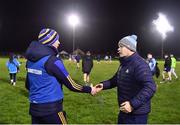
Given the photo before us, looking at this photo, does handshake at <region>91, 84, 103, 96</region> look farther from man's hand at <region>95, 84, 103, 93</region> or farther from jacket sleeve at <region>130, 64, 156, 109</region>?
jacket sleeve at <region>130, 64, 156, 109</region>

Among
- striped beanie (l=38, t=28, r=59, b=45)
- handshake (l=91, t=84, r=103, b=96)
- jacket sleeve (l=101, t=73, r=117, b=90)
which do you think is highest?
striped beanie (l=38, t=28, r=59, b=45)

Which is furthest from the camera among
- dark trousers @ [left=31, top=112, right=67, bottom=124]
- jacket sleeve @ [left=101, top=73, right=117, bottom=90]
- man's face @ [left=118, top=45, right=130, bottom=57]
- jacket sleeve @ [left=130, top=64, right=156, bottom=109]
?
jacket sleeve @ [left=101, top=73, right=117, bottom=90]

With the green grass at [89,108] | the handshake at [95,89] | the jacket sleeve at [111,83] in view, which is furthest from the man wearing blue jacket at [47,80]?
the green grass at [89,108]

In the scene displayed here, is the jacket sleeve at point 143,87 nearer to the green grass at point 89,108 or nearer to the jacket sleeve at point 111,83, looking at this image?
the jacket sleeve at point 111,83

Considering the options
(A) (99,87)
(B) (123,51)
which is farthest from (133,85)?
(A) (99,87)

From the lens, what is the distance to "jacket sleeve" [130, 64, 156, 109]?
6.11 metres

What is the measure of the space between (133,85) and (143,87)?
0.23m

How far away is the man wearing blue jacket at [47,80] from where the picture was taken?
6.19 meters

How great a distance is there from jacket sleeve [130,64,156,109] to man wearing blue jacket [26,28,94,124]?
3.23 feet

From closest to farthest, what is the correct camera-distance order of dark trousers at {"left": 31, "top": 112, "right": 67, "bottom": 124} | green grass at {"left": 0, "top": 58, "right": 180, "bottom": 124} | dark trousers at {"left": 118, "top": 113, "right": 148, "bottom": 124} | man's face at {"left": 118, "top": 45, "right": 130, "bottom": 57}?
dark trousers at {"left": 31, "top": 112, "right": 67, "bottom": 124} → dark trousers at {"left": 118, "top": 113, "right": 148, "bottom": 124} → man's face at {"left": 118, "top": 45, "right": 130, "bottom": 57} → green grass at {"left": 0, "top": 58, "right": 180, "bottom": 124}

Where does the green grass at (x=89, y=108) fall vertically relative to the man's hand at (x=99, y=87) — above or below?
below

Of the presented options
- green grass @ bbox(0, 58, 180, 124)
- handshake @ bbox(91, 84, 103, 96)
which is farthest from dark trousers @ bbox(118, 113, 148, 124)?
green grass @ bbox(0, 58, 180, 124)

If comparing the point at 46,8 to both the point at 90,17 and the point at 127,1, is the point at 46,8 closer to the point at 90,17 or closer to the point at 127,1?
the point at 90,17

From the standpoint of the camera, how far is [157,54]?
11256cm
